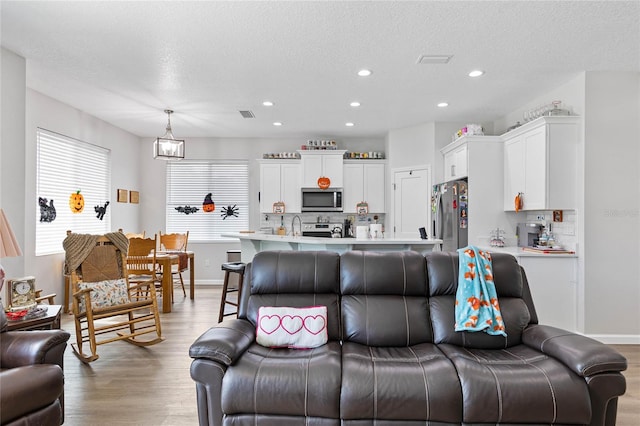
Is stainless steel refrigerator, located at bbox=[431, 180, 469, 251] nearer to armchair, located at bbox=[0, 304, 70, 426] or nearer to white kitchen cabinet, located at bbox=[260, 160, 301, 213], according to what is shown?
white kitchen cabinet, located at bbox=[260, 160, 301, 213]

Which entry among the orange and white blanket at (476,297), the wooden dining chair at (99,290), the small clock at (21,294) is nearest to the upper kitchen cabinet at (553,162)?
the orange and white blanket at (476,297)

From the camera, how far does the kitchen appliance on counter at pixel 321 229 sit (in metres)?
6.82

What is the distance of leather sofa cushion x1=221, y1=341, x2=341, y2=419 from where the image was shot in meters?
1.84

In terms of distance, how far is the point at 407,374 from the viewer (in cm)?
189

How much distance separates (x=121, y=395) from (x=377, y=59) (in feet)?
11.2

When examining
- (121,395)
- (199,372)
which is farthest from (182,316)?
Result: (199,372)

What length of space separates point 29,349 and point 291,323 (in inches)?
56.1

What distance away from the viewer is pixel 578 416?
1.79 metres

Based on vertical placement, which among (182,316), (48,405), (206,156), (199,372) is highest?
(206,156)

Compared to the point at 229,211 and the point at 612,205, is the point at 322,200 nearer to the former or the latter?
the point at 229,211

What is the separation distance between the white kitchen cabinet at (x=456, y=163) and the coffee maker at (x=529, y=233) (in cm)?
101

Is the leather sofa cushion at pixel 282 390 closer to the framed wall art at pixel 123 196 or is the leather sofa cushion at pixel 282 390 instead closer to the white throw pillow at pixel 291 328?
the white throw pillow at pixel 291 328

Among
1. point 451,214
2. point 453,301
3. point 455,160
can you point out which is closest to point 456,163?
point 455,160

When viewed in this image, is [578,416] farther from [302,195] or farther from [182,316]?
[302,195]
